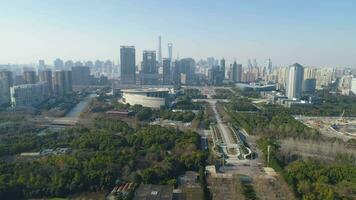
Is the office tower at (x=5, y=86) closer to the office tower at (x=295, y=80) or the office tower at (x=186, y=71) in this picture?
the office tower at (x=295, y=80)

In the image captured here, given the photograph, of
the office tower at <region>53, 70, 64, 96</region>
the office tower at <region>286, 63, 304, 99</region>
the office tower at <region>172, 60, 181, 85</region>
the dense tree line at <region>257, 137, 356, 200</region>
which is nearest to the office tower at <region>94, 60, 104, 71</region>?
the office tower at <region>172, 60, 181, 85</region>

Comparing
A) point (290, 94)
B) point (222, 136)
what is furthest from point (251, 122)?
point (290, 94)

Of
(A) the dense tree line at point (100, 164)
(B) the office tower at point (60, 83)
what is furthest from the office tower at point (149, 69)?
(A) the dense tree line at point (100, 164)

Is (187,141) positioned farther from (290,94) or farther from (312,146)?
(290,94)

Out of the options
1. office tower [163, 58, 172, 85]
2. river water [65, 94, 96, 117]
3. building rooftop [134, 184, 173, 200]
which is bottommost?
building rooftop [134, 184, 173, 200]

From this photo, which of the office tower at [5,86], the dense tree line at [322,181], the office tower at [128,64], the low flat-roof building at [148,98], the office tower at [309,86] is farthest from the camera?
the office tower at [128,64]

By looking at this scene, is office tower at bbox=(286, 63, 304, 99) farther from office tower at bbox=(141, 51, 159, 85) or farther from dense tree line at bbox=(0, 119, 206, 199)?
office tower at bbox=(141, 51, 159, 85)

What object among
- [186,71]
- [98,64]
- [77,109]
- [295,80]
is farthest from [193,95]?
[98,64]
